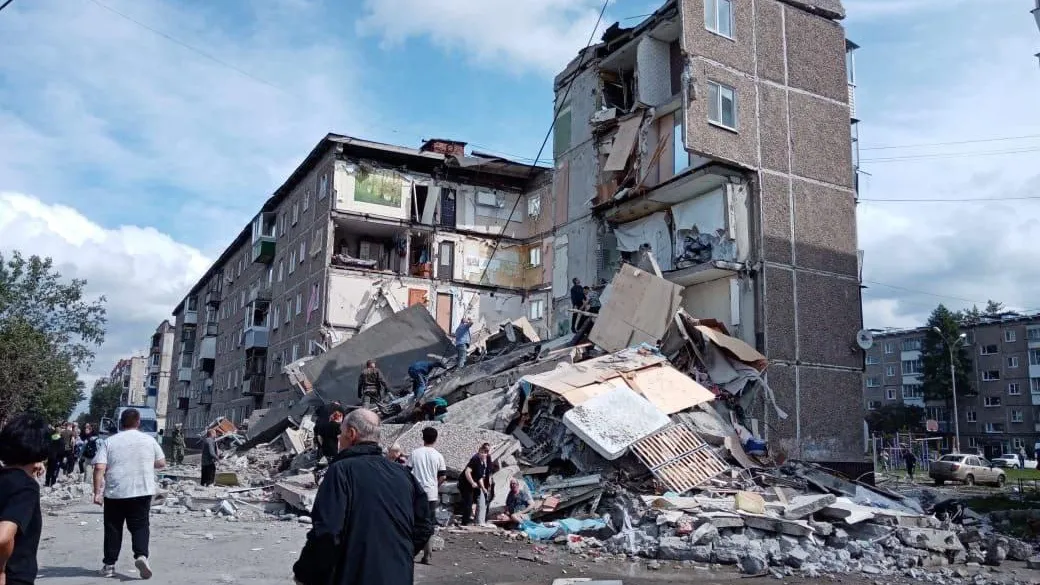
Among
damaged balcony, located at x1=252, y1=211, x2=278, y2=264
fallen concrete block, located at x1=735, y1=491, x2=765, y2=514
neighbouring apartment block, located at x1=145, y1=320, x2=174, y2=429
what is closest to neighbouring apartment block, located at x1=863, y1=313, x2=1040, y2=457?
damaged balcony, located at x1=252, y1=211, x2=278, y2=264

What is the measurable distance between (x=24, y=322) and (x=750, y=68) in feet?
103

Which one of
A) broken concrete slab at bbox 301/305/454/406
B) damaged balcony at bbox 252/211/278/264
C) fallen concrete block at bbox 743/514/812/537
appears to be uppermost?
damaged balcony at bbox 252/211/278/264

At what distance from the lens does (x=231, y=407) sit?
45.9 metres

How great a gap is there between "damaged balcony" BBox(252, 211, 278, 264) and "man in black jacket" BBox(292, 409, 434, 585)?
40.8 metres

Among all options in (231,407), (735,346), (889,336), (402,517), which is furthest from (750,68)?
(889,336)

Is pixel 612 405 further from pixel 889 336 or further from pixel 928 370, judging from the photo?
pixel 889 336

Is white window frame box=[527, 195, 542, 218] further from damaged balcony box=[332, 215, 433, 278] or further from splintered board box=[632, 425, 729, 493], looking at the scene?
splintered board box=[632, 425, 729, 493]

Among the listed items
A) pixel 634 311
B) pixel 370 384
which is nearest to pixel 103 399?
pixel 370 384

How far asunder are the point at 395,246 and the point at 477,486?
2484cm

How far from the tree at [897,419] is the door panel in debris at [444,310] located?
4583cm

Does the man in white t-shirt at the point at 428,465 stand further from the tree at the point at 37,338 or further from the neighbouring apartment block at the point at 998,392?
the neighbouring apartment block at the point at 998,392

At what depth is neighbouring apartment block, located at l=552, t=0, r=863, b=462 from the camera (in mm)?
18344

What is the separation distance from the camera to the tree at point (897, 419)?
66188mm

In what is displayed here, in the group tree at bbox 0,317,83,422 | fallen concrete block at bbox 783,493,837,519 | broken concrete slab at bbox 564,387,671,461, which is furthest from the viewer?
tree at bbox 0,317,83,422
